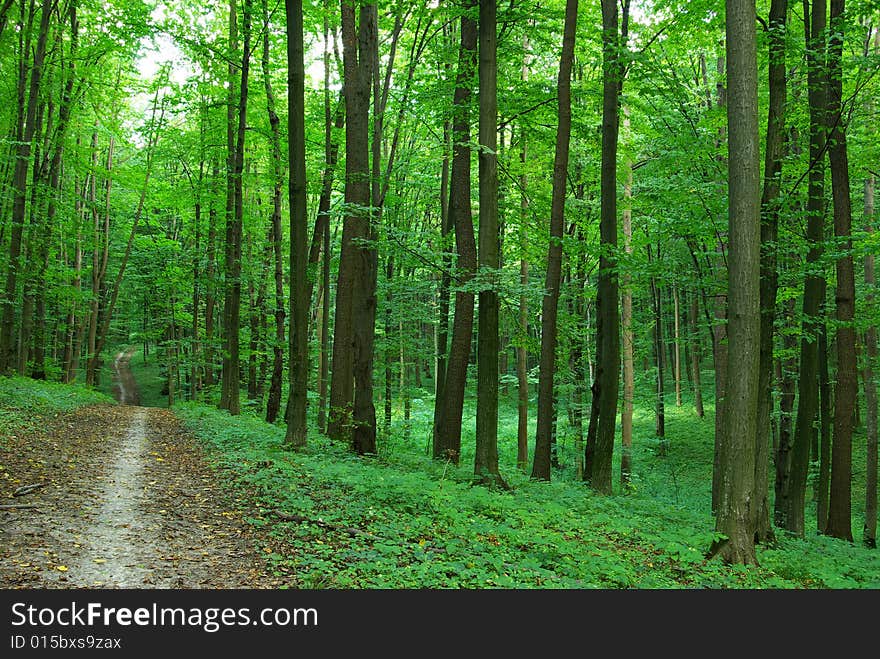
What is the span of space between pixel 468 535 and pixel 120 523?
12.3ft

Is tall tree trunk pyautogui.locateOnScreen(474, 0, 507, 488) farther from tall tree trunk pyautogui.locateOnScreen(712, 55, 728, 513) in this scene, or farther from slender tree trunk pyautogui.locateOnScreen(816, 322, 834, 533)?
slender tree trunk pyautogui.locateOnScreen(816, 322, 834, 533)

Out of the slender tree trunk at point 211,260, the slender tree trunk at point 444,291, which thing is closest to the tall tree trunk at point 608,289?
the slender tree trunk at point 444,291

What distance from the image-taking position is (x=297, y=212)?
10.4m

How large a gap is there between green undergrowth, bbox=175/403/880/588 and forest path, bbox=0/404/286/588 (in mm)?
388

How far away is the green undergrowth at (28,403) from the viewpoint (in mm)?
11852

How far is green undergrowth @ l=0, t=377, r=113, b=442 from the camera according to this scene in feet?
38.9

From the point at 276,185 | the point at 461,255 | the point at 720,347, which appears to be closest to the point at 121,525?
the point at 461,255

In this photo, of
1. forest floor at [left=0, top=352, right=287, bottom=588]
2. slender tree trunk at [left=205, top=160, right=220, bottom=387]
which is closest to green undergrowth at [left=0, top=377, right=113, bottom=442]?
forest floor at [left=0, top=352, right=287, bottom=588]

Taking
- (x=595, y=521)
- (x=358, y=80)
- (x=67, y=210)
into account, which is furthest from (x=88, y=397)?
(x=595, y=521)

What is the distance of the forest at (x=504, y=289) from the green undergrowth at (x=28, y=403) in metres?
0.20

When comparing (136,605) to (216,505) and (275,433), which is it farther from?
(275,433)

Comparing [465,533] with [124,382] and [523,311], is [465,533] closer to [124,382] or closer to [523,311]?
[523,311]

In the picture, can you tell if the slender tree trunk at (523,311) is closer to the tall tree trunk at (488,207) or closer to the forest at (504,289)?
the forest at (504,289)

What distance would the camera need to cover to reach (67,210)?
22281 millimetres
